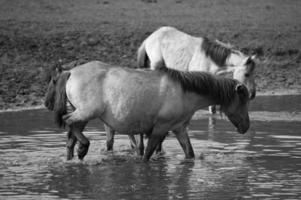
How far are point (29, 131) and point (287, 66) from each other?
7.43m

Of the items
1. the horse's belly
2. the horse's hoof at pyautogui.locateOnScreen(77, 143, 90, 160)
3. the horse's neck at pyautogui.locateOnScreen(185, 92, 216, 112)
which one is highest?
the horse's neck at pyautogui.locateOnScreen(185, 92, 216, 112)

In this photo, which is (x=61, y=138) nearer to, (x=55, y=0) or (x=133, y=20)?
(x=133, y=20)

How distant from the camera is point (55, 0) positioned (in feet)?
67.6

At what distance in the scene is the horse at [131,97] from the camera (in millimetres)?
9406

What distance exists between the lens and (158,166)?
9.61 metres

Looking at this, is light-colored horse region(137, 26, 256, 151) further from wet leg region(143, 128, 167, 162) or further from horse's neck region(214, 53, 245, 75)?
wet leg region(143, 128, 167, 162)

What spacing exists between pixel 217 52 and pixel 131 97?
3947 millimetres

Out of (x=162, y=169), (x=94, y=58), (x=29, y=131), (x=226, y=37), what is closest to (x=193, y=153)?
(x=162, y=169)

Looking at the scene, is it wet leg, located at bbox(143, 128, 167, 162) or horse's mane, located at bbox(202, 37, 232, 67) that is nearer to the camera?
wet leg, located at bbox(143, 128, 167, 162)

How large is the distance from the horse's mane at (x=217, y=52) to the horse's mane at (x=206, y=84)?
121 inches

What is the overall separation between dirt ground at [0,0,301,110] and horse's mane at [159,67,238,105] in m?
5.10

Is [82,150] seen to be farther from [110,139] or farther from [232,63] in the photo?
[232,63]

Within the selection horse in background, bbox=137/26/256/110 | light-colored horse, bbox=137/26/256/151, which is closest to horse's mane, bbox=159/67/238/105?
light-colored horse, bbox=137/26/256/151

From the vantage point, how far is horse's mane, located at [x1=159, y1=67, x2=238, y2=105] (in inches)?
377
